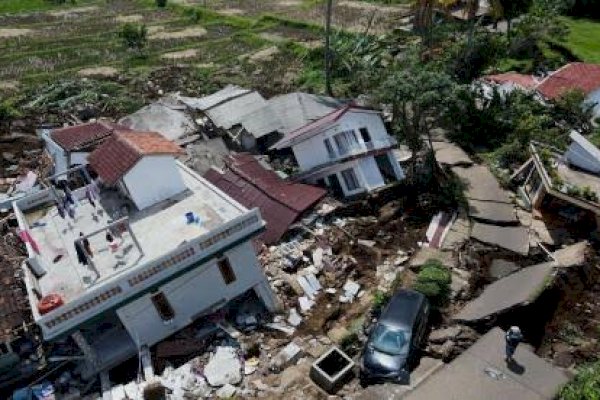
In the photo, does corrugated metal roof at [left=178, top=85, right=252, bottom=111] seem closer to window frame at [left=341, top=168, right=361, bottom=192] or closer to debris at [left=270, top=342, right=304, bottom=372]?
window frame at [left=341, top=168, right=361, bottom=192]

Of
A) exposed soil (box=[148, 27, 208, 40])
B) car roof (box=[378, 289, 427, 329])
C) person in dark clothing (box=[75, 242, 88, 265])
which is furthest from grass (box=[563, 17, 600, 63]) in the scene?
person in dark clothing (box=[75, 242, 88, 265])

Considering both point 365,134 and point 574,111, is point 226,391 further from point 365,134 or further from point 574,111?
point 574,111

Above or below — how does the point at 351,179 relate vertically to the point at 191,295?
below

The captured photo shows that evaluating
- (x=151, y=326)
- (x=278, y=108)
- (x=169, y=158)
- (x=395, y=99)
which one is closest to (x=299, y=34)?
(x=278, y=108)

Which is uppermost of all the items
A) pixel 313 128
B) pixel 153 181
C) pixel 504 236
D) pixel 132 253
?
pixel 153 181

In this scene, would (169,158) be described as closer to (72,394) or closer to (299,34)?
(72,394)

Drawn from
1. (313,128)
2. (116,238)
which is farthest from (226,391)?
(313,128)

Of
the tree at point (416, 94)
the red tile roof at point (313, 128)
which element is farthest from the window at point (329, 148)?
the tree at point (416, 94)
